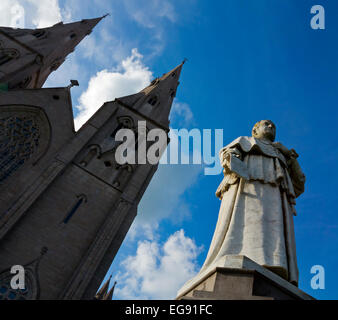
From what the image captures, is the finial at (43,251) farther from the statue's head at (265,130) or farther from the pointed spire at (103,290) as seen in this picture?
the pointed spire at (103,290)

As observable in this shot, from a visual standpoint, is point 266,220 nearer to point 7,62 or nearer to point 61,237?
point 61,237

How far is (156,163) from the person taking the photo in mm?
21125

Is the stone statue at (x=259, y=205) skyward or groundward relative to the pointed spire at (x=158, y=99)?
groundward

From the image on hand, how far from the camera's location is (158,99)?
26.7m

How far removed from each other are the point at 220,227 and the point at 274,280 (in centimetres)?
121

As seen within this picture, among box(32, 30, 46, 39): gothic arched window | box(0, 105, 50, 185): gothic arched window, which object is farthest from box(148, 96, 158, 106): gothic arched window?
box(32, 30, 46, 39): gothic arched window

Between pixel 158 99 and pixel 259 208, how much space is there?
75.5ft

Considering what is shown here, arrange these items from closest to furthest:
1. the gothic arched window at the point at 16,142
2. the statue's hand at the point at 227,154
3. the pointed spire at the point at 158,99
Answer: the statue's hand at the point at 227,154 → the gothic arched window at the point at 16,142 → the pointed spire at the point at 158,99

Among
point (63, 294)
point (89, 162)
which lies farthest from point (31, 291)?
point (89, 162)

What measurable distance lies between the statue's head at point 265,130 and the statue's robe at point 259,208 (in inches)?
20.6

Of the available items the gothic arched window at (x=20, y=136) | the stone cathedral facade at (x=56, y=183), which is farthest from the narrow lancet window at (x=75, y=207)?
the gothic arched window at (x=20, y=136)

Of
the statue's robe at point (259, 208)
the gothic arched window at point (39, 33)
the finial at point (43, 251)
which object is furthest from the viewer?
the gothic arched window at point (39, 33)

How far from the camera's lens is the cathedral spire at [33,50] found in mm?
20500

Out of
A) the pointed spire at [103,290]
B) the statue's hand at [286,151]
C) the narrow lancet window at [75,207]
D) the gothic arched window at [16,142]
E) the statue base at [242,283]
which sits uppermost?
the pointed spire at [103,290]
